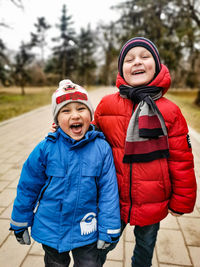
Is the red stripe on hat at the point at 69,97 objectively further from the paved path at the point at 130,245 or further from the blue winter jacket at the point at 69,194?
the paved path at the point at 130,245

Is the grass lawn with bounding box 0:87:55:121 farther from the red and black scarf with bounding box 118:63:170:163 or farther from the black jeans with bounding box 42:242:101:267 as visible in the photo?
the black jeans with bounding box 42:242:101:267

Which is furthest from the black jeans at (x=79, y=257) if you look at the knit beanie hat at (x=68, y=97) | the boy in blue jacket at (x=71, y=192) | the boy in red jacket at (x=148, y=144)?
the knit beanie hat at (x=68, y=97)

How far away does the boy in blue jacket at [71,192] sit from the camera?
132 centimetres

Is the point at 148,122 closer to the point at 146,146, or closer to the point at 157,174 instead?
the point at 146,146

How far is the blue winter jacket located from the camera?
1319 millimetres

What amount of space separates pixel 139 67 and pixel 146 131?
43 centimetres

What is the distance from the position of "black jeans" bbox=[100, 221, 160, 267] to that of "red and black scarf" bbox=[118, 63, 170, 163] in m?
0.55

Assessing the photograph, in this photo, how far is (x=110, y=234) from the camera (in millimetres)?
1323

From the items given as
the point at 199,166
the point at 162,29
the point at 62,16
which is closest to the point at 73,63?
the point at 62,16

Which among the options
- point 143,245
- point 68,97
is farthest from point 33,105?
point 143,245

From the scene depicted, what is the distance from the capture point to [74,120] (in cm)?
138

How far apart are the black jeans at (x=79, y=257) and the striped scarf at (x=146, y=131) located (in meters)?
0.62

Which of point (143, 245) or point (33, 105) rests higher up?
point (143, 245)

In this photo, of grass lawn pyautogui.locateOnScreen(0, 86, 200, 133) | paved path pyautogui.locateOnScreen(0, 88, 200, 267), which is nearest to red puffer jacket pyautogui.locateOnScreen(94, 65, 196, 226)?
paved path pyautogui.locateOnScreen(0, 88, 200, 267)
